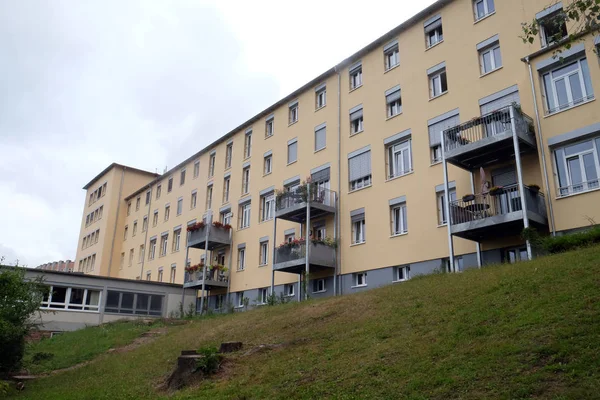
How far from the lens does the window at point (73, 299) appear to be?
31.3 metres

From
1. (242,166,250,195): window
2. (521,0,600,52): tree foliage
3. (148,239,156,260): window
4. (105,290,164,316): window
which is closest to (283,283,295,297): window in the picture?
(242,166,250,195): window

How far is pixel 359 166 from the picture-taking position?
26.6m

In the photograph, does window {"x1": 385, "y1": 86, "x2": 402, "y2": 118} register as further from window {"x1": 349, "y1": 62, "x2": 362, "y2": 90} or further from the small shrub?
the small shrub

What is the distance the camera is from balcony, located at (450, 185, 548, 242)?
59.3 ft

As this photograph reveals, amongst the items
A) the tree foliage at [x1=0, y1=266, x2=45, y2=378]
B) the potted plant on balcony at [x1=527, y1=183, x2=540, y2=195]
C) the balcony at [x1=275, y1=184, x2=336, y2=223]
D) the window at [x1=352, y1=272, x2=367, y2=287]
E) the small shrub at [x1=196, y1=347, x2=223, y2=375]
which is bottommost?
the small shrub at [x1=196, y1=347, x2=223, y2=375]

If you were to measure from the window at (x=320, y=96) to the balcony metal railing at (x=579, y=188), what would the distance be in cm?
1471

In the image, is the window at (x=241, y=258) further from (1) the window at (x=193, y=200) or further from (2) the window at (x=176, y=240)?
(2) the window at (x=176, y=240)

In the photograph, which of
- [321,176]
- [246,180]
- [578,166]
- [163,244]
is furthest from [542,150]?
[163,244]

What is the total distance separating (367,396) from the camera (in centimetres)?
913

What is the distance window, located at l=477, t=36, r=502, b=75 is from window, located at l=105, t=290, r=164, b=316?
2467cm

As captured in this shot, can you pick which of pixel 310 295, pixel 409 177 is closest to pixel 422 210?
pixel 409 177

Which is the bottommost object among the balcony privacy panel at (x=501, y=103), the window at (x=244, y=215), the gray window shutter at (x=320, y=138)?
the window at (x=244, y=215)

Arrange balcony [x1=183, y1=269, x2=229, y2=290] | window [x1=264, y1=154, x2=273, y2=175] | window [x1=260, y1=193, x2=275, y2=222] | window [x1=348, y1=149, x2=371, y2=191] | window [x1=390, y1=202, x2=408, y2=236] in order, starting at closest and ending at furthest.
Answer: window [x1=390, y1=202, x2=408, y2=236] → window [x1=348, y1=149, x2=371, y2=191] → window [x1=260, y1=193, x2=275, y2=222] → window [x1=264, y1=154, x2=273, y2=175] → balcony [x1=183, y1=269, x2=229, y2=290]

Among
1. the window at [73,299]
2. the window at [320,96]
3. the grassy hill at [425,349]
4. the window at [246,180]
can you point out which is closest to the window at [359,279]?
the grassy hill at [425,349]
